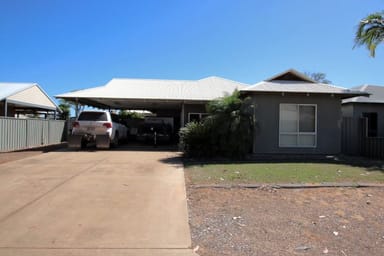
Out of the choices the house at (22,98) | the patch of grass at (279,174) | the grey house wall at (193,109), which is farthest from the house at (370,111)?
the house at (22,98)

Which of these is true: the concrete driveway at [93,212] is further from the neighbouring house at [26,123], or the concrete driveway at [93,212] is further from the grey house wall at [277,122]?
the neighbouring house at [26,123]

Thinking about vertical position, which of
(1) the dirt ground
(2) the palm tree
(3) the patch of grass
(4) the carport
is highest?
(2) the palm tree

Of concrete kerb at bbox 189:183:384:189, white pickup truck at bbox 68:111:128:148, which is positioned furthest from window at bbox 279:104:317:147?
white pickup truck at bbox 68:111:128:148

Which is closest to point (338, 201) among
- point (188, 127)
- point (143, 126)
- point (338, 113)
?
point (188, 127)

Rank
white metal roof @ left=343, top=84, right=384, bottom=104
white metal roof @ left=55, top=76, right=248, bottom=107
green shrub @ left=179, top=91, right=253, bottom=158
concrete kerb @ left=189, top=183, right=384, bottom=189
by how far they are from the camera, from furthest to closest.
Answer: white metal roof @ left=343, top=84, right=384, bottom=104 → white metal roof @ left=55, top=76, right=248, bottom=107 → green shrub @ left=179, top=91, right=253, bottom=158 → concrete kerb @ left=189, top=183, right=384, bottom=189

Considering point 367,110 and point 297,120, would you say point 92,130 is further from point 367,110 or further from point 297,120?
point 367,110

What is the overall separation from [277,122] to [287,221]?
9743mm

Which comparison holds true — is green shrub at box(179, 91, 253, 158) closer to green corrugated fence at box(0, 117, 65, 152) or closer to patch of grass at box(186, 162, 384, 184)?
patch of grass at box(186, 162, 384, 184)

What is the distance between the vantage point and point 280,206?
7.09 meters

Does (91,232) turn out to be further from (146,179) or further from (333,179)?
(333,179)

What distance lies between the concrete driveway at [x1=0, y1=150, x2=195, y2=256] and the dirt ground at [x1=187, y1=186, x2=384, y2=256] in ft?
1.35

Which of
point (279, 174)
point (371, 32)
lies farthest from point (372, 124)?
point (279, 174)

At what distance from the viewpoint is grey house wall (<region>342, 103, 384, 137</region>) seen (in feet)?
72.3

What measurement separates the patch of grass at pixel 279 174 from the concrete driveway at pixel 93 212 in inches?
32.8
